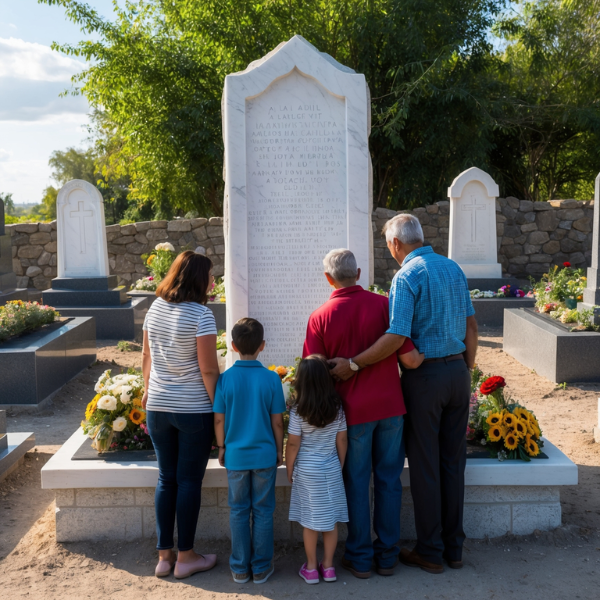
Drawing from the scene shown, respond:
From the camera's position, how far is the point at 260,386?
123 inches

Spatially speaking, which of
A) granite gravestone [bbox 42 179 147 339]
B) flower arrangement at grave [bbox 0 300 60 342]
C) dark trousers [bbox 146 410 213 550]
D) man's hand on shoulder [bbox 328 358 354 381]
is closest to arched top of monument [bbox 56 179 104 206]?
granite gravestone [bbox 42 179 147 339]

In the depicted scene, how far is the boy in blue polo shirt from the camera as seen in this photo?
3119 mm

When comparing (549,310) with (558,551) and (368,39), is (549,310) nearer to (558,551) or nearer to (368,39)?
(558,551)

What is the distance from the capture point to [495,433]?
3.81 meters

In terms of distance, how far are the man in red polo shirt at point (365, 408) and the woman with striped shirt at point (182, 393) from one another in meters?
0.54

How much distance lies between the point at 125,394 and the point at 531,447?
2.42 meters

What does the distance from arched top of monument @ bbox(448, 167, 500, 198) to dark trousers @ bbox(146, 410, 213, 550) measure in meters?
9.32

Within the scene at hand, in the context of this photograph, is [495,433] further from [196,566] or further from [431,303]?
[196,566]

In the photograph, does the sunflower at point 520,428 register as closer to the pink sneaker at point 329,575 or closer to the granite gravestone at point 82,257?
the pink sneaker at point 329,575

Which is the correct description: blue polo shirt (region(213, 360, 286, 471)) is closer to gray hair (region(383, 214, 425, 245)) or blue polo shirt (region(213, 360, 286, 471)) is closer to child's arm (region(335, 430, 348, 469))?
child's arm (region(335, 430, 348, 469))

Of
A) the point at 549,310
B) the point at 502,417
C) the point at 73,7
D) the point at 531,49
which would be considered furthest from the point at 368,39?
the point at 502,417

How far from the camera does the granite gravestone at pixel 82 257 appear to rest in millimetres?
10328

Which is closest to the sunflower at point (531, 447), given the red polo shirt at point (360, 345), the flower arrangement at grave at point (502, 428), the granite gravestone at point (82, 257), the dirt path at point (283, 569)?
the flower arrangement at grave at point (502, 428)

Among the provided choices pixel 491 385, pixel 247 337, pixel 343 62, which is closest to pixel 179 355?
pixel 247 337
